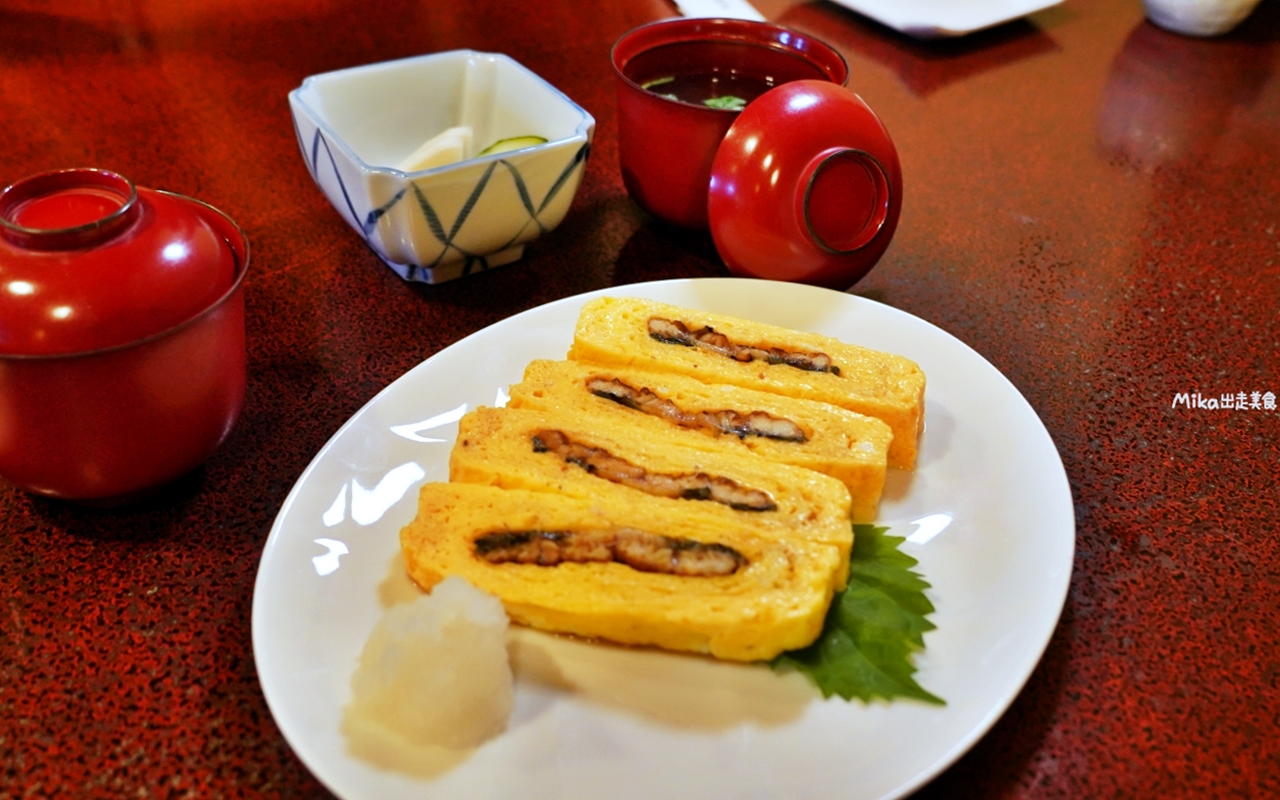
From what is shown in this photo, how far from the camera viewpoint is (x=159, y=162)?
6.82ft

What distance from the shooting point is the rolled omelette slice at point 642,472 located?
120 cm

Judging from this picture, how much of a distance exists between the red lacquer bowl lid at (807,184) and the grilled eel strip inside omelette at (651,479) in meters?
0.50

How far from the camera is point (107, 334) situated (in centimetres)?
105

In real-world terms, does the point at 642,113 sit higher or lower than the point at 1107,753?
higher

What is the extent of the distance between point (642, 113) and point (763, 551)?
0.94m

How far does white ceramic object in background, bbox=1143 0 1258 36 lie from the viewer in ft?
9.12

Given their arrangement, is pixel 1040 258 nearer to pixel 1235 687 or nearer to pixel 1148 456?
pixel 1148 456

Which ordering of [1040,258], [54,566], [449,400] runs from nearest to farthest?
[54,566] < [449,400] < [1040,258]

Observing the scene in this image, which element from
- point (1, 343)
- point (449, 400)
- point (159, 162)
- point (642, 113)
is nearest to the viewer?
point (1, 343)

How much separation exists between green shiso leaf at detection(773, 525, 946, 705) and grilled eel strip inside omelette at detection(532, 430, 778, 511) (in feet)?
0.51

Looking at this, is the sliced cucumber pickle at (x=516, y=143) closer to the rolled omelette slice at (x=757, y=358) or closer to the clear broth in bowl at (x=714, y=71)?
→ the clear broth in bowl at (x=714, y=71)

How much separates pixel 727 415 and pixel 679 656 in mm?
436

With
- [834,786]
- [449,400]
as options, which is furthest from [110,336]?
[834,786]

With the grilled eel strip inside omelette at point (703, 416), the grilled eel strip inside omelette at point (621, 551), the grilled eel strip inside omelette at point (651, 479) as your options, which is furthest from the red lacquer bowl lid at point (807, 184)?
the grilled eel strip inside omelette at point (621, 551)
